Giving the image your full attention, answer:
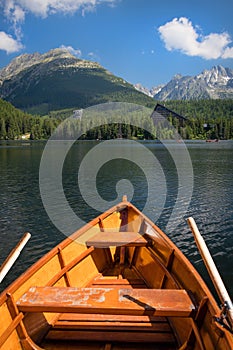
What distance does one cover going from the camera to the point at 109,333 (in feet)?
24.1

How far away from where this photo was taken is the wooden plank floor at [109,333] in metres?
6.96

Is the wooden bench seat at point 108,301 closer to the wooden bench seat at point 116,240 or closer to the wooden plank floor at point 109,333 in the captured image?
the wooden plank floor at point 109,333

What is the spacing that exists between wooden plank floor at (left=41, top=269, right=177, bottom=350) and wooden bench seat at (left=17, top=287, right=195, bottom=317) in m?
1.04

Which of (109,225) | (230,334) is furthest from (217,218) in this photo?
(230,334)

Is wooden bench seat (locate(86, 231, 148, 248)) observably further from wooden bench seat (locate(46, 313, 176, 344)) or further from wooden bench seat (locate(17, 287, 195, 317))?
wooden bench seat (locate(17, 287, 195, 317))

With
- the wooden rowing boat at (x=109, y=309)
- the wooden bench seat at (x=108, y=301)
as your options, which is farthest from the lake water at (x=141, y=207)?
the wooden bench seat at (x=108, y=301)

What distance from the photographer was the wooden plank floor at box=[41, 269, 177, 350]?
6961 mm

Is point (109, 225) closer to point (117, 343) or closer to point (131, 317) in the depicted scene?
point (131, 317)

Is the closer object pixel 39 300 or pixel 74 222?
pixel 39 300

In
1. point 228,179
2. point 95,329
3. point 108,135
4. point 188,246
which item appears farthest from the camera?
point 108,135

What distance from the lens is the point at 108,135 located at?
7810 inches

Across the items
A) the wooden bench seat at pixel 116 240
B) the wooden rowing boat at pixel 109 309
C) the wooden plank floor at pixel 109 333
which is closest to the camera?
the wooden rowing boat at pixel 109 309

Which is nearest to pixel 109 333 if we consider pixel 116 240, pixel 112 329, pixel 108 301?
pixel 112 329

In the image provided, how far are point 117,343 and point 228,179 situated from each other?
4129cm
